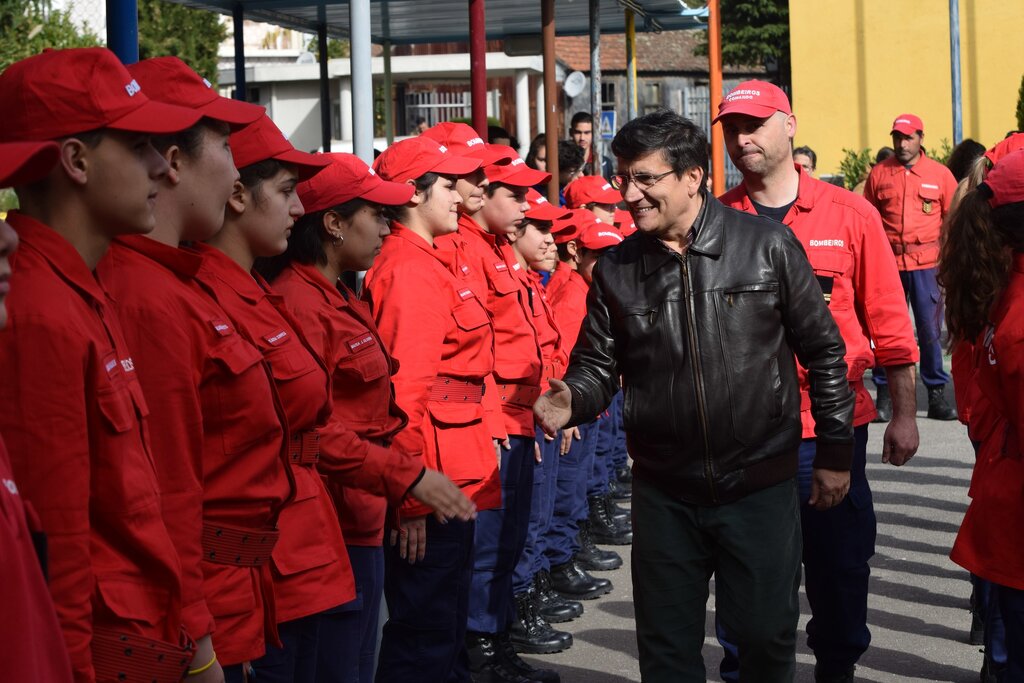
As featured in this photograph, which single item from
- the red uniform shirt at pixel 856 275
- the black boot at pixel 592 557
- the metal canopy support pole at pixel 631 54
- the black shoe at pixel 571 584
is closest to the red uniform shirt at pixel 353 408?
the red uniform shirt at pixel 856 275

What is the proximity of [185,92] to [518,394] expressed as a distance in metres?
3.23

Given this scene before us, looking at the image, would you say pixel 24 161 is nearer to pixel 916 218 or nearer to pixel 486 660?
pixel 486 660

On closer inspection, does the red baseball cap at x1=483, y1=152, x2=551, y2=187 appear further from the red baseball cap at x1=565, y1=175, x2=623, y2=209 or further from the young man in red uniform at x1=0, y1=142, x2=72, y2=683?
the young man in red uniform at x1=0, y1=142, x2=72, y2=683

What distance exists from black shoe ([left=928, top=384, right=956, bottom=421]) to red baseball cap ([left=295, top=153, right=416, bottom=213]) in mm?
9564

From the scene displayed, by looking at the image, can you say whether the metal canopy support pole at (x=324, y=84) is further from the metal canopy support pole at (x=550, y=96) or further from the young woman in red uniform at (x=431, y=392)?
the young woman in red uniform at (x=431, y=392)

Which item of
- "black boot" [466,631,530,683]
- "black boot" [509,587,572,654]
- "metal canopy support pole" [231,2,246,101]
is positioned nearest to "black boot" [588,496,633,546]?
"black boot" [509,587,572,654]

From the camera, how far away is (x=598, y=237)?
8414 mm

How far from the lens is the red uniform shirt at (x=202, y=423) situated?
9.93ft

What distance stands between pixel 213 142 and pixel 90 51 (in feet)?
1.67

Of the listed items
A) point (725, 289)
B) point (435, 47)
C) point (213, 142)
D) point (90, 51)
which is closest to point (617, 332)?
point (725, 289)

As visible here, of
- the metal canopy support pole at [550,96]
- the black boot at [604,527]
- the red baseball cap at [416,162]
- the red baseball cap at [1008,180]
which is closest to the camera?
the red baseball cap at [1008,180]

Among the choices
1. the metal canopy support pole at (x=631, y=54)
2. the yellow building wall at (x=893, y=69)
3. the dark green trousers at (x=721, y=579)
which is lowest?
the dark green trousers at (x=721, y=579)

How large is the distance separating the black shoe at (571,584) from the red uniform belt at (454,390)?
2.54m

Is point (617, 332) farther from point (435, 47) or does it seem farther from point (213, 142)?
point (435, 47)
